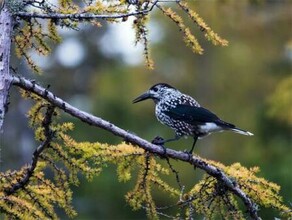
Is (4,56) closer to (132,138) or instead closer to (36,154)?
(36,154)

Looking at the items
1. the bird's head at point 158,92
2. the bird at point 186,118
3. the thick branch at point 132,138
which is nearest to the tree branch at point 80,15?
the thick branch at point 132,138

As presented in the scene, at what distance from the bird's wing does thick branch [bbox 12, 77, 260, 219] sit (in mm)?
1563

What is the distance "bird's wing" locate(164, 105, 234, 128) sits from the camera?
6.45m

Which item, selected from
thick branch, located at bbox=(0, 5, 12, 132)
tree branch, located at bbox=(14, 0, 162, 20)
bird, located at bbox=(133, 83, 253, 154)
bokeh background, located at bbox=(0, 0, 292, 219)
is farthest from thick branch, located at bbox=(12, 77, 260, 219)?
bokeh background, located at bbox=(0, 0, 292, 219)

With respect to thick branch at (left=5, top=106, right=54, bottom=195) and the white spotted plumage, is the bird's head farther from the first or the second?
thick branch at (left=5, top=106, right=54, bottom=195)

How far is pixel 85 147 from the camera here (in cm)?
464

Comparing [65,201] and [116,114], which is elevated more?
[116,114]

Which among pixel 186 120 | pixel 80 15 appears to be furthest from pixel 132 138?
pixel 186 120

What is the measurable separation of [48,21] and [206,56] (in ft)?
59.0

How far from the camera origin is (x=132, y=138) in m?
4.66

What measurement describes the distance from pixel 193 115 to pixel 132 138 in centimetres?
191

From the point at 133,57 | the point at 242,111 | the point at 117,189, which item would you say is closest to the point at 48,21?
the point at 117,189

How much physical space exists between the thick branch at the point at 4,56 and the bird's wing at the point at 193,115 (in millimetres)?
2114

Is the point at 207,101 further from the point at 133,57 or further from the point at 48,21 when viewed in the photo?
the point at 48,21
